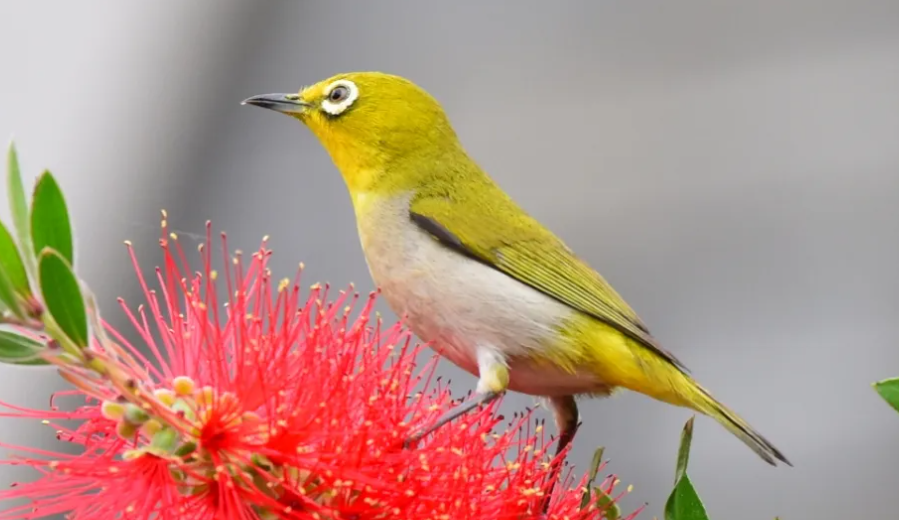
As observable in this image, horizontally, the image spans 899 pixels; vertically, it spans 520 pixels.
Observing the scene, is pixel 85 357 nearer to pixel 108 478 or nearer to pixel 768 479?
pixel 108 478

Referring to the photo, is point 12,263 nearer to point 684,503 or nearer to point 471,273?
point 684,503

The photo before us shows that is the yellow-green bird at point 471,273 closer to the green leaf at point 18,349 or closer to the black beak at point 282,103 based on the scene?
the black beak at point 282,103

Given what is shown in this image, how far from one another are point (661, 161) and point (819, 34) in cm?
66

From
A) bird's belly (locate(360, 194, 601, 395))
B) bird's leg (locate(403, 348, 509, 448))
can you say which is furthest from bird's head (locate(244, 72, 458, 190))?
bird's leg (locate(403, 348, 509, 448))

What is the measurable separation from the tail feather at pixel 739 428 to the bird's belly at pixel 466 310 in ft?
0.58

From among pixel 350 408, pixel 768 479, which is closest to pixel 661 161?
pixel 768 479

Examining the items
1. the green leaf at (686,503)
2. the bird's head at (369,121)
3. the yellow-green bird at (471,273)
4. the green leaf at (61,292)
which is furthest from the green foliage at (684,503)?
the bird's head at (369,121)

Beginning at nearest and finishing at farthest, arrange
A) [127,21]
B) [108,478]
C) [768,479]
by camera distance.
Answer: [108,478] → [127,21] → [768,479]

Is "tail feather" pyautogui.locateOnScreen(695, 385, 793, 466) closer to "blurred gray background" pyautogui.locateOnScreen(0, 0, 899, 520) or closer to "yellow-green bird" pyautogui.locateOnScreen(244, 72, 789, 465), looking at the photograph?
"yellow-green bird" pyautogui.locateOnScreen(244, 72, 789, 465)

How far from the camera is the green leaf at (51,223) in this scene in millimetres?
924

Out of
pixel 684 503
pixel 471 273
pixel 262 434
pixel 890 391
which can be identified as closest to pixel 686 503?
pixel 684 503

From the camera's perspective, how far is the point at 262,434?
108cm

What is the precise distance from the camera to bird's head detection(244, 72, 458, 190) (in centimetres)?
173

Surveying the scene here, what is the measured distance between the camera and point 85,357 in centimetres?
95
